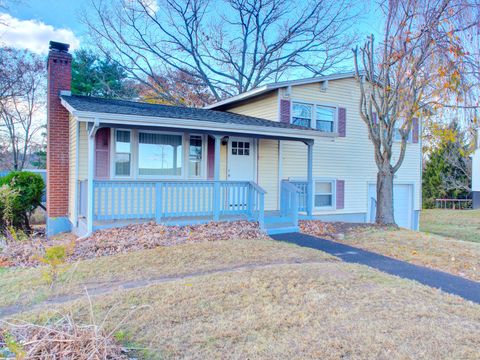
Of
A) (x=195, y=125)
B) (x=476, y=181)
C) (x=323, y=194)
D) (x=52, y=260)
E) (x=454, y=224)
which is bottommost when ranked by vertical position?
(x=454, y=224)

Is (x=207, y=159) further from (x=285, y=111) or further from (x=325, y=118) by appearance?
(x=325, y=118)

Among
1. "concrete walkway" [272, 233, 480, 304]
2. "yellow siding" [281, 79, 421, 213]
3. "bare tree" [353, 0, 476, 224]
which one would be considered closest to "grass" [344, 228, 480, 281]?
"concrete walkway" [272, 233, 480, 304]

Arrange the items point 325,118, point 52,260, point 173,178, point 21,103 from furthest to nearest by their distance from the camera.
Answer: point 21,103
point 325,118
point 173,178
point 52,260

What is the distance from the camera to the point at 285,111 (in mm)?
12016

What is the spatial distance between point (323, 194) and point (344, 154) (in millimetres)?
1671

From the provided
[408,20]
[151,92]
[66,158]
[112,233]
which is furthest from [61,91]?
[151,92]

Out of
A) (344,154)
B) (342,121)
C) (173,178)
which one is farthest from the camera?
(344,154)

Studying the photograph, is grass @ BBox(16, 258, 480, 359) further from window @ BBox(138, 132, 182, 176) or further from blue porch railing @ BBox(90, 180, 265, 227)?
window @ BBox(138, 132, 182, 176)

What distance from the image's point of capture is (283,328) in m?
3.57

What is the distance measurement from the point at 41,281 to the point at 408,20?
10548 mm

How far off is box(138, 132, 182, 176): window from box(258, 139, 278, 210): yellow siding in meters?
2.66

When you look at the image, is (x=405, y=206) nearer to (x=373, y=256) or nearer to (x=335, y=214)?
(x=335, y=214)

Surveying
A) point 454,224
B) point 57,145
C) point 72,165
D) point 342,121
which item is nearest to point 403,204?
point 342,121

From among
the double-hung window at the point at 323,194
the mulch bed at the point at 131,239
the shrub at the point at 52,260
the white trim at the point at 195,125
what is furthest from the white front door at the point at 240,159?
the shrub at the point at 52,260
